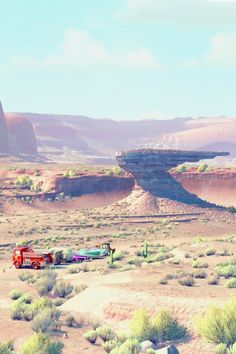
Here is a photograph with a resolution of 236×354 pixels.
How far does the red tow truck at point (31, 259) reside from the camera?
34.6m

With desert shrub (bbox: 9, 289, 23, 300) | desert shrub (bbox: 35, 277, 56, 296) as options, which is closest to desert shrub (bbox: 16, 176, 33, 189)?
desert shrub (bbox: 35, 277, 56, 296)

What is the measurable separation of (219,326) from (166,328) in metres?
1.44

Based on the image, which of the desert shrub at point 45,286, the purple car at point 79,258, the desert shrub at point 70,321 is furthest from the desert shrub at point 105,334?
the purple car at point 79,258

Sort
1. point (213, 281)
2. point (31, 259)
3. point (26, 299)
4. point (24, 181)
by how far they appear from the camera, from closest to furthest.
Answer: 1. point (26, 299)
2. point (213, 281)
3. point (31, 259)
4. point (24, 181)

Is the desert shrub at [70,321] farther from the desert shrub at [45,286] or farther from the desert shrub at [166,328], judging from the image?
the desert shrub at [45,286]

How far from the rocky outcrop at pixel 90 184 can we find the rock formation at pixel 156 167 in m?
18.4

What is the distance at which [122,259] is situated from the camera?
122 ft

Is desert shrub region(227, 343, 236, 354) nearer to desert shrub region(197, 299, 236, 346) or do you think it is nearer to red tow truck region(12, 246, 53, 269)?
desert shrub region(197, 299, 236, 346)

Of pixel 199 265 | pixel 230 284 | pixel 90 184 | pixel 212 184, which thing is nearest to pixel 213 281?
pixel 230 284

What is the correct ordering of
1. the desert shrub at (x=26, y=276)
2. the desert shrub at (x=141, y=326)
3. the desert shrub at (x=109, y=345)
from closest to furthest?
the desert shrub at (x=109, y=345) < the desert shrub at (x=141, y=326) < the desert shrub at (x=26, y=276)

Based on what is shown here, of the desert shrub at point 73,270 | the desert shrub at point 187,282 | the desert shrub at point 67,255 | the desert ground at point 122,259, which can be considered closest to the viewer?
the desert ground at point 122,259

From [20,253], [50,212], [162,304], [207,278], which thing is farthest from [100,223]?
[162,304]

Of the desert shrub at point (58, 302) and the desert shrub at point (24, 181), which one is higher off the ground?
the desert shrub at point (58, 302)

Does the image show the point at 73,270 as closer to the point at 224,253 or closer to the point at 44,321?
the point at 224,253
